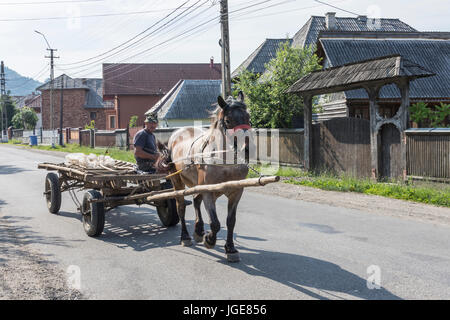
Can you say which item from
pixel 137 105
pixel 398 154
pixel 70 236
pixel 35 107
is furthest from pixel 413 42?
pixel 35 107

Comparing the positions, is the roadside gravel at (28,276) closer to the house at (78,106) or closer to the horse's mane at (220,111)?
the horse's mane at (220,111)

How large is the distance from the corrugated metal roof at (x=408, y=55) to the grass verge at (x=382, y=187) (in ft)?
24.0

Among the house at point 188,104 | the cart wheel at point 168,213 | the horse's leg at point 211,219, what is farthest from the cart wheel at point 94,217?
the house at point 188,104

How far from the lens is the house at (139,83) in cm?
5509

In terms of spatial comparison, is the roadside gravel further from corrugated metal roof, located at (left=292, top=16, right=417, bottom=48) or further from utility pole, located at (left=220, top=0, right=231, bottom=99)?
corrugated metal roof, located at (left=292, top=16, right=417, bottom=48)

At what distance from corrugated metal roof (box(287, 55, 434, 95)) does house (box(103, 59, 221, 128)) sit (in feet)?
132

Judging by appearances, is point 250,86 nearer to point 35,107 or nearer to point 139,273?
point 139,273

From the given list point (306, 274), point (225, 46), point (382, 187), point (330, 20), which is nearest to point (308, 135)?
point (382, 187)

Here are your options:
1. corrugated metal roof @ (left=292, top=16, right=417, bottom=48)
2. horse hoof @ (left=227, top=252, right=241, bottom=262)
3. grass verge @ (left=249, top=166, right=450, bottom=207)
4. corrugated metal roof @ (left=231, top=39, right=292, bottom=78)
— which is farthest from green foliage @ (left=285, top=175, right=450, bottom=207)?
corrugated metal roof @ (left=231, top=39, right=292, bottom=78)

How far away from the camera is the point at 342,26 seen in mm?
36719

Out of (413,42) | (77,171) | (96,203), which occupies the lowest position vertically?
(96,203)

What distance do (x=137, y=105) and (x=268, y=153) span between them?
39.0 metres
